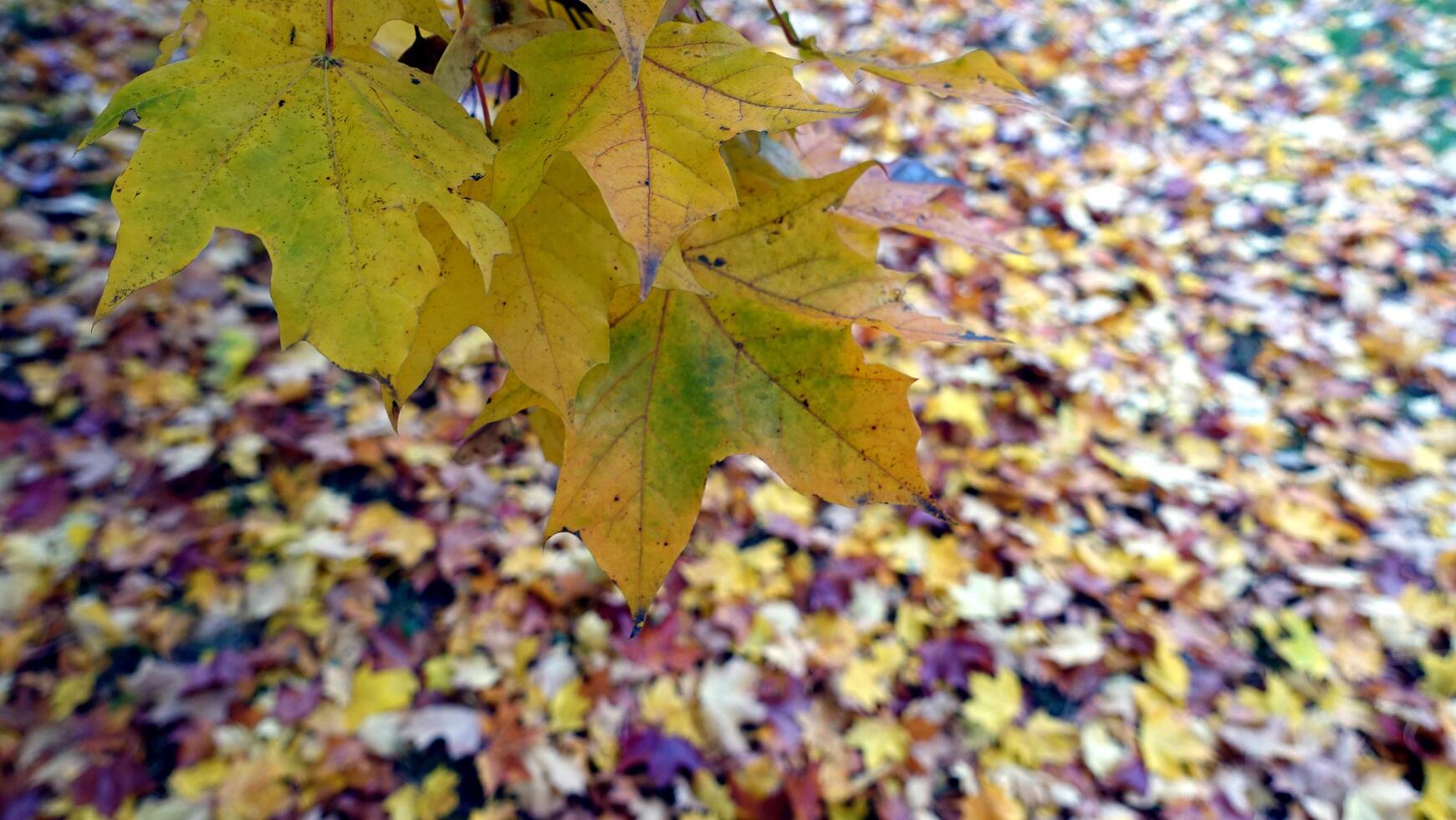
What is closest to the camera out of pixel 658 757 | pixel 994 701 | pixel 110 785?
pixel 110 785

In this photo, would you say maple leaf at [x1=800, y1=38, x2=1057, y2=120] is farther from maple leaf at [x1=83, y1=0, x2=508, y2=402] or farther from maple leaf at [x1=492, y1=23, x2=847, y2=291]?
maple leaf at [x1=83, y1=0, x2=508, y2=402]

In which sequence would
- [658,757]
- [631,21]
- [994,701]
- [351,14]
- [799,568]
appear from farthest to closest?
1. [799,568]
2. [994,701]
3. [658,757]
4. [351,14]
5. [631,21]

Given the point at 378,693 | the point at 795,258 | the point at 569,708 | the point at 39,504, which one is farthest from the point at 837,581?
the point at 39,504

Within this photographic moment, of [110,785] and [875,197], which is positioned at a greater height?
[875,197]

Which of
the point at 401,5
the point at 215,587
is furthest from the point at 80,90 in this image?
the point at 401,5

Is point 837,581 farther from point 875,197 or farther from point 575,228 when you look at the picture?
point 575,228

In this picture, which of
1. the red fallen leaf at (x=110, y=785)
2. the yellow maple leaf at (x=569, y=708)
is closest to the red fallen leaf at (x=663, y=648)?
the yellow maple leaf at (x=569, y=708)

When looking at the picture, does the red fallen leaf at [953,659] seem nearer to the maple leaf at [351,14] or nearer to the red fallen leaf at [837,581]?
the red fallen leaf at [837,581]

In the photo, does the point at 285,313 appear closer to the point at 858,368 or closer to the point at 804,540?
the point at 858,368
